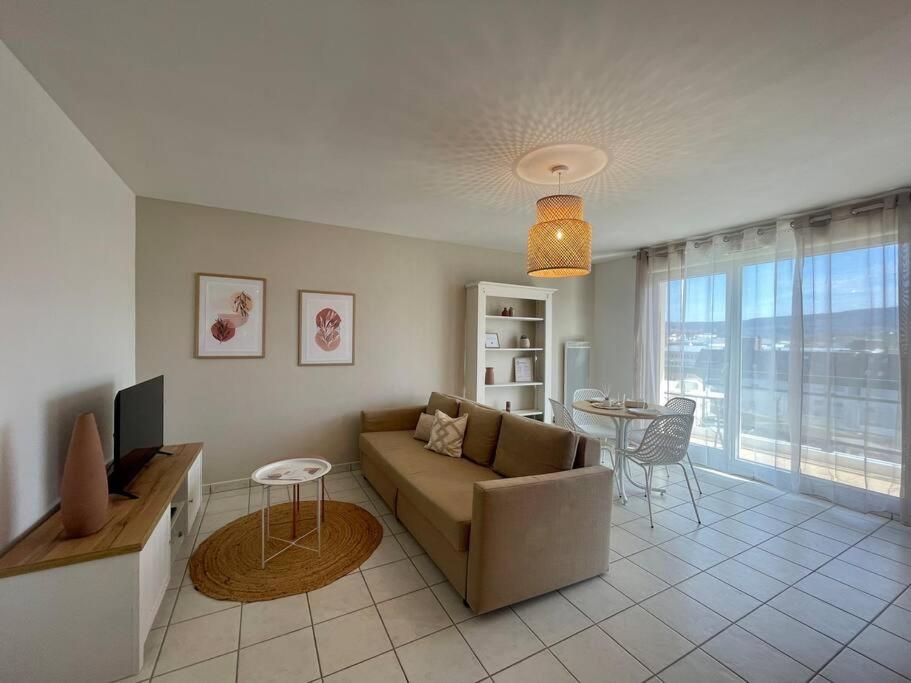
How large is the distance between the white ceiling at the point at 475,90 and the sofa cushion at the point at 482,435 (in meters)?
1.76

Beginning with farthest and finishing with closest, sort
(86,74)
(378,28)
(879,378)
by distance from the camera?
(879,378), (86,74), (378,28)

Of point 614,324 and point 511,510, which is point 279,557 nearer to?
point 511,510

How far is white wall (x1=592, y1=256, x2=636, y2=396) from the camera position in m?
4.91

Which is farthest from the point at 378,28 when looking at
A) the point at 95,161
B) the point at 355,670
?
the point at 355,670

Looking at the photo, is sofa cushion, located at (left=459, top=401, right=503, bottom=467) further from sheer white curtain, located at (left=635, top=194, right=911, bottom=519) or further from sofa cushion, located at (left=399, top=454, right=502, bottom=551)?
sheer white curtain, located at (left=635, top=194, right=911, bottom=519)

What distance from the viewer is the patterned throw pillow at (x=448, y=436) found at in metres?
3.08

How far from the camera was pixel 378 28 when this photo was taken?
134 cm

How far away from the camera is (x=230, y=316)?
3.29 metres

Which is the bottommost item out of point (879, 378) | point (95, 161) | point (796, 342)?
point (879, 378)

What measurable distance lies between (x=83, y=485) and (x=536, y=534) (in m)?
2.09

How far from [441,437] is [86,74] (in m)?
2.91

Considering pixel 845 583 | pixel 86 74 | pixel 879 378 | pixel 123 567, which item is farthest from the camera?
pixel 879 378

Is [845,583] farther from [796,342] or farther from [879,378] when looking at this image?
[796,342]

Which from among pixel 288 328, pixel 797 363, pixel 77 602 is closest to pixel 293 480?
Result: pixel 77 602
